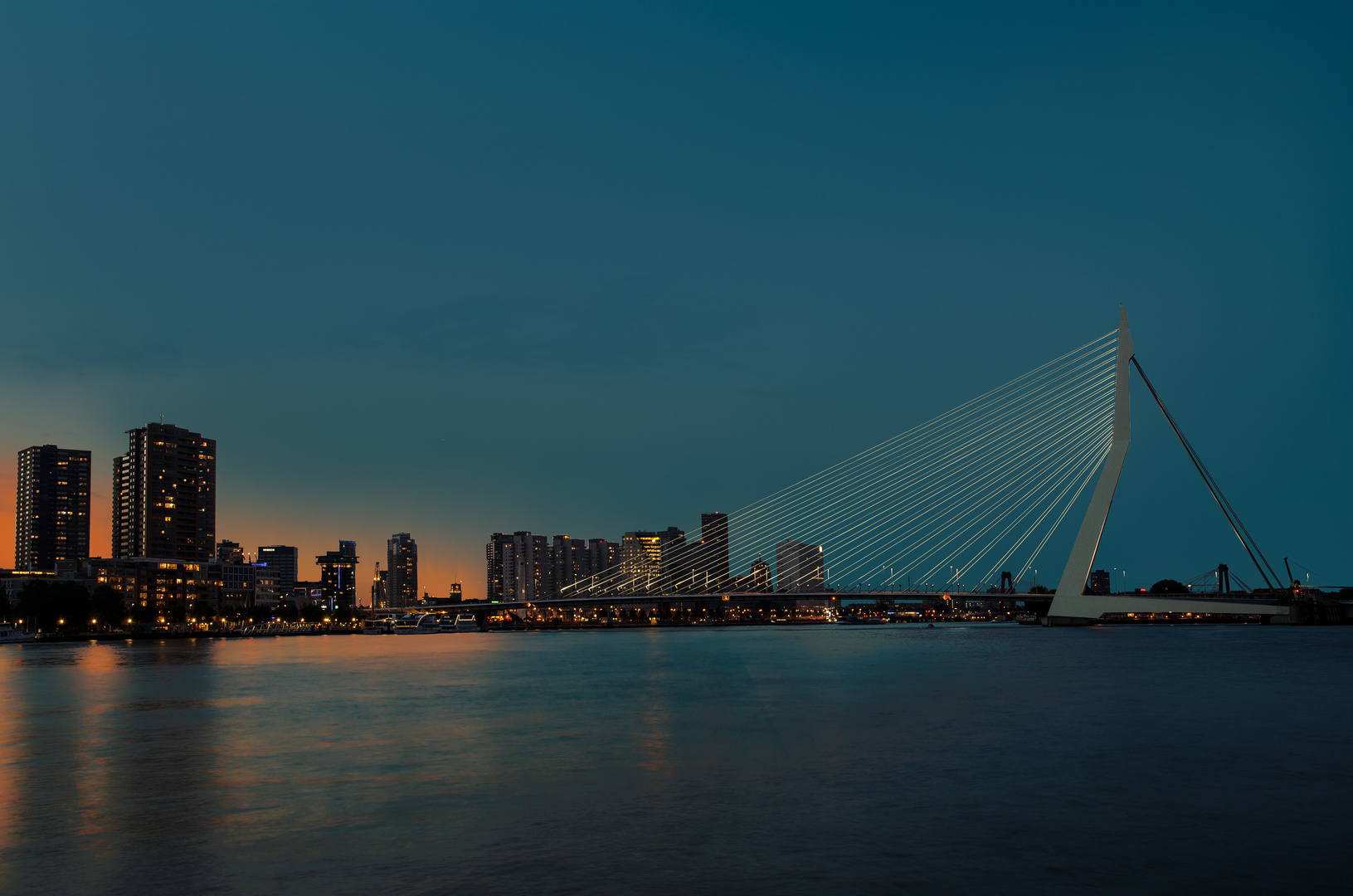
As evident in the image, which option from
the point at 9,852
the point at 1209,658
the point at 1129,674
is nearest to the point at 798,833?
the point at 9,852

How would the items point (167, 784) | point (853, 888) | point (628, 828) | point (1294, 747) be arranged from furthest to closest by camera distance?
1. point (1294, 747)
2. point (167, 784)
3. point (628, 828)
4. point (853, 888)

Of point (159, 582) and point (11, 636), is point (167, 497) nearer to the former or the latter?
point (159, 582)

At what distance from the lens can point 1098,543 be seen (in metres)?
60.5

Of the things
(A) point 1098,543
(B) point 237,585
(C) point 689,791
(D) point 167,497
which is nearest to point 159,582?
(B) point 237,585

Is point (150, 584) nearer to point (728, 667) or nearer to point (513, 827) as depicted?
point (728, 667)

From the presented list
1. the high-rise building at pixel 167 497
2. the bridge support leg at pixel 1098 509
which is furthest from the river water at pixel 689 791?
the high-rise building at pixel 167 497

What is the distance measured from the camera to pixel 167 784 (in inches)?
591

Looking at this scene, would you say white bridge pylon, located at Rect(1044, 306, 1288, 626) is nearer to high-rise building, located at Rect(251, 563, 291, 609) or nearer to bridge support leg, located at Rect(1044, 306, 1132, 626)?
bridge support leg, located at Rect(1044, 306, 1132, 626)

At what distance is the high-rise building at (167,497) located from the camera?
19150 cm

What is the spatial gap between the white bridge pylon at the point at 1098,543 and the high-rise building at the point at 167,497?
17242cm

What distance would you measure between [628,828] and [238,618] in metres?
153

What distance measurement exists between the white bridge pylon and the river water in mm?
27822

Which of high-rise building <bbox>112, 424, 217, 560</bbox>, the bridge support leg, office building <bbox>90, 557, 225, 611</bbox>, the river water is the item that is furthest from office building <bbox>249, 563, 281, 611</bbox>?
the river water

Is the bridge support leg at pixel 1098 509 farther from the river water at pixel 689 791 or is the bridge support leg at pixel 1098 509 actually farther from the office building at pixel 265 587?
the office building at pixel 265 587
